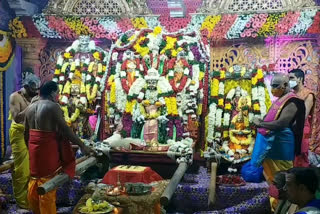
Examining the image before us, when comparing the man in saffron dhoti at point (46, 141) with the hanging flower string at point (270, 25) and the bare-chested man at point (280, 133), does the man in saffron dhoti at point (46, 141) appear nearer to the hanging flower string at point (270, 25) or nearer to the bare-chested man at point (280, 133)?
the bare-chested man at point (280, 133)

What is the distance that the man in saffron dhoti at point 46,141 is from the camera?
4566mm

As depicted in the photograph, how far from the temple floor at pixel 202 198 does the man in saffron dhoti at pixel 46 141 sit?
4.50ft

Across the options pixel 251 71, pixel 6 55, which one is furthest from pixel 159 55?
pixel 6 55

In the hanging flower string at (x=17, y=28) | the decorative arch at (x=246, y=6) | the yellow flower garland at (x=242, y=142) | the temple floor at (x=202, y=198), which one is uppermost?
the decorative arch at (x=246, y=6)

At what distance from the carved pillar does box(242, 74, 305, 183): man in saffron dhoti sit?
18.1 ft

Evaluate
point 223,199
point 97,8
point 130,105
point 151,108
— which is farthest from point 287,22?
point 97,8

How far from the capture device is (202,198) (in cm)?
585

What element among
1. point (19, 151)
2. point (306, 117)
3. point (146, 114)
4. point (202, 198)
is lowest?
point (202, 198)

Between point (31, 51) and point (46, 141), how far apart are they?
462 cm

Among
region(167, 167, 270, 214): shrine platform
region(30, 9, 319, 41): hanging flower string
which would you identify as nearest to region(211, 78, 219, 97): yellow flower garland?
region(30, 9, 319, 41): hanging flower string

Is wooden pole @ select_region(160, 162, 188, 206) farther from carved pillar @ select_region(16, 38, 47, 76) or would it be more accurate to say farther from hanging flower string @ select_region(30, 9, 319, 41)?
carved pillar @ select_region(16, 38, 47, 76)

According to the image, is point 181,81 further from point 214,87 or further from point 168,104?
point 214,87

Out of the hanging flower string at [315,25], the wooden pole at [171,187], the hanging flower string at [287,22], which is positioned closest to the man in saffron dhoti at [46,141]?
the wooden pole at [171,187]

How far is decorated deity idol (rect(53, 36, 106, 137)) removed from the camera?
7.53 metres
